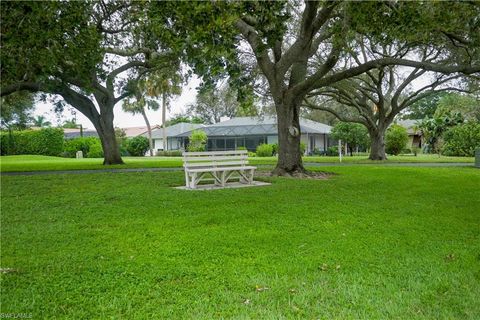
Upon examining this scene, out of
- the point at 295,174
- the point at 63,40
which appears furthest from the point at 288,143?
the point at 63,40

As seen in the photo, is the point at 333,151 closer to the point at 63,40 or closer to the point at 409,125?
the point at 409,125

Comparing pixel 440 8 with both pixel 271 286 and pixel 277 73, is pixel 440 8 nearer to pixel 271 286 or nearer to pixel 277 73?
pixel 277 73

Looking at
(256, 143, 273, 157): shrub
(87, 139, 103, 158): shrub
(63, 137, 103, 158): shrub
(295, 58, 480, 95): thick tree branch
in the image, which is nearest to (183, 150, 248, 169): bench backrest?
(295, 58, 480, 95): thick tree branch

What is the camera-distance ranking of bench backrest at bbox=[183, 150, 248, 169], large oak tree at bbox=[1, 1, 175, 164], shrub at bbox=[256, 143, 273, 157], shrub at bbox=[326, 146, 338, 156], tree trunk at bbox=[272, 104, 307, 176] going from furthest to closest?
1. shrub at bbox=[326, 146, 338, 156]
2. shrub at bbox=[256, 143, 273, 157]
3. tree trunk at bbox=[272, 104, 307, 176]
4. bench backrest at bbox=[183, 150, 248, 169]
5. large oak tree at bbox=[1, 1, 175, 164]

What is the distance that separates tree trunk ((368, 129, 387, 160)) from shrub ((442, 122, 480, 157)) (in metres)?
7.31

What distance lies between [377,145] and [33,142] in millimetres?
31811

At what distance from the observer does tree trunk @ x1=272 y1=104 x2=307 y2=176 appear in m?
13.7

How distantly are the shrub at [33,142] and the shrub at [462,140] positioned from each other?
116 feet

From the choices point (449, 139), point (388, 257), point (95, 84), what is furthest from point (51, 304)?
point (449, 139)

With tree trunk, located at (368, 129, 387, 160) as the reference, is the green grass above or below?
below

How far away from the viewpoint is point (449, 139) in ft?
105

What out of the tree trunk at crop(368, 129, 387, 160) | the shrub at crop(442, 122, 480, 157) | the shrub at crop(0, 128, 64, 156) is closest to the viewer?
the tree trunk at crop(368, 129, 387, 160)

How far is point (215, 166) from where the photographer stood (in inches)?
426

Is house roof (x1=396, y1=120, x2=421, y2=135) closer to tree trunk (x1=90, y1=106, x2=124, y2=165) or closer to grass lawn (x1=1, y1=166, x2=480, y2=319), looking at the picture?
tree trunk (x1=90, y1=106, x2=124, y2=165)
